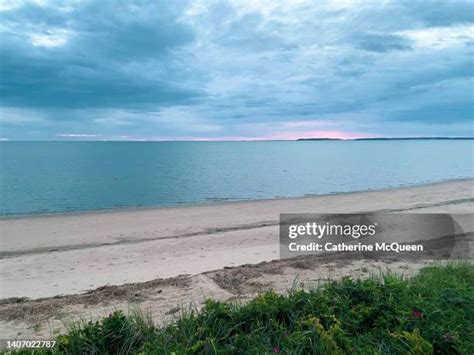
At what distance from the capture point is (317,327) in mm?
3678

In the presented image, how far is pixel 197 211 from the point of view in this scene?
60.5 feet

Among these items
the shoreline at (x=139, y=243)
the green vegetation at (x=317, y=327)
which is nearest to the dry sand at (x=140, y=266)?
the shoreline at (x=139, y=243)

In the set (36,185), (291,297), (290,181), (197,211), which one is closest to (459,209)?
(197,211)

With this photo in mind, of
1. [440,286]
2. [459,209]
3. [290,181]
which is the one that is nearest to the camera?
[440,286]

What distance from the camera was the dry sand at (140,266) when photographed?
567cm

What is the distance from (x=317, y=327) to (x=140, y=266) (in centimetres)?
561

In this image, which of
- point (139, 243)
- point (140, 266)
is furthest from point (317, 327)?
point (139, 243)

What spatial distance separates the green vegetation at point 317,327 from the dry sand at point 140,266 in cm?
107

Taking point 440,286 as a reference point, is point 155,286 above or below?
below

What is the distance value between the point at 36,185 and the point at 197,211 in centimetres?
1911

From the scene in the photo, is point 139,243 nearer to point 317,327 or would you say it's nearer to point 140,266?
point 140,266

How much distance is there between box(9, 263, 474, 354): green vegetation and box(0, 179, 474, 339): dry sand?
3.51ft

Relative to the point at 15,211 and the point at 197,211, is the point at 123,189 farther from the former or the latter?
the point at 197,211

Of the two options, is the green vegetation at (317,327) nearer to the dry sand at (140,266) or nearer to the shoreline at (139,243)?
the dry sand at (140,266)
